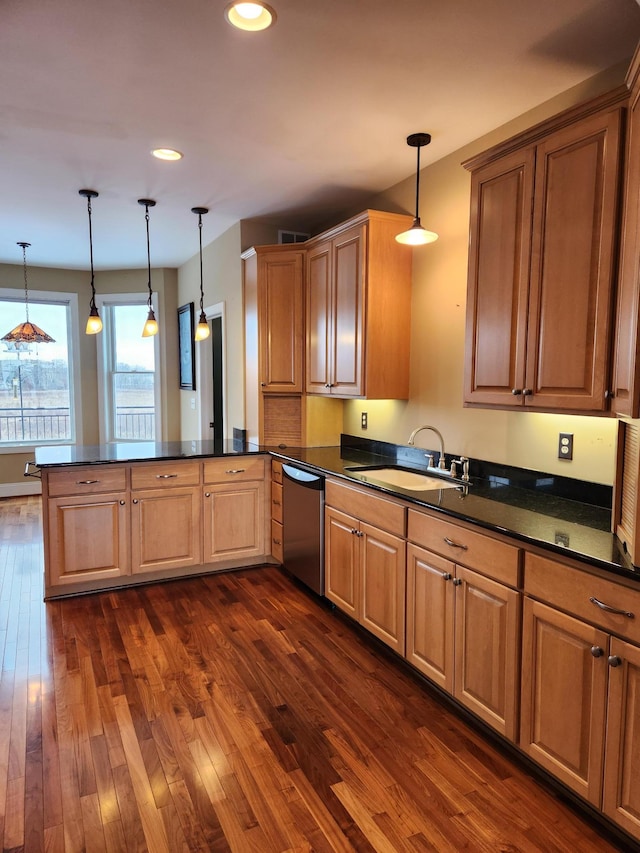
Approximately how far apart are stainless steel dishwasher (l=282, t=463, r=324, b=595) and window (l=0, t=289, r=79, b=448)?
4.09 m

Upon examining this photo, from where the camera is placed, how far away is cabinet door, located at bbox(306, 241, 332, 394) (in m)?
3.78

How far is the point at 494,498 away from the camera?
8.12ft

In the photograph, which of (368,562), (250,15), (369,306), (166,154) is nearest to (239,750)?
(368,562)

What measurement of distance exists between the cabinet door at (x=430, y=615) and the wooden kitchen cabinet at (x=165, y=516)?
72.8 inches

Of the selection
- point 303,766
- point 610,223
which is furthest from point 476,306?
point 303,766

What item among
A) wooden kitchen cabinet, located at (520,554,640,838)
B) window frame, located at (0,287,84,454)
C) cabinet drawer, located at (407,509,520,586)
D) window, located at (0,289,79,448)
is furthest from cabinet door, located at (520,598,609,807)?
window, located at (0,289,79,448)

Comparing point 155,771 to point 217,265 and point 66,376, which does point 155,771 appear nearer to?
point 217,265

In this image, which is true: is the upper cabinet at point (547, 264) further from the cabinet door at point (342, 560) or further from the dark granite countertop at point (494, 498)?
the cabinet door at point (342, 560)

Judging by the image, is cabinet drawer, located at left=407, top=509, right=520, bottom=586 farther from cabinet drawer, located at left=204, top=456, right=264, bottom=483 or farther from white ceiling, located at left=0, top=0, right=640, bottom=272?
white ceiling, located at left=0, top=0, right=640, bottom=272

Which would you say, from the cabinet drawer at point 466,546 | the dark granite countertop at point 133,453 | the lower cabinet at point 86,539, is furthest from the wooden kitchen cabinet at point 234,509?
the cabinet drawer at point 466,546

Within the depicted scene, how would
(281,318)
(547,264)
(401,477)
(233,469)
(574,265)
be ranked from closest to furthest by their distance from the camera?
1. (574,265)
2. (547,264)
3. (401,477)
4. (233,469)
5. (281,318)

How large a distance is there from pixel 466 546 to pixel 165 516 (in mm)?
2299

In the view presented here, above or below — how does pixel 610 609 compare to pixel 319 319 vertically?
below

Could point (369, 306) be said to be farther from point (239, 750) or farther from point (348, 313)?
point (239, 750)
